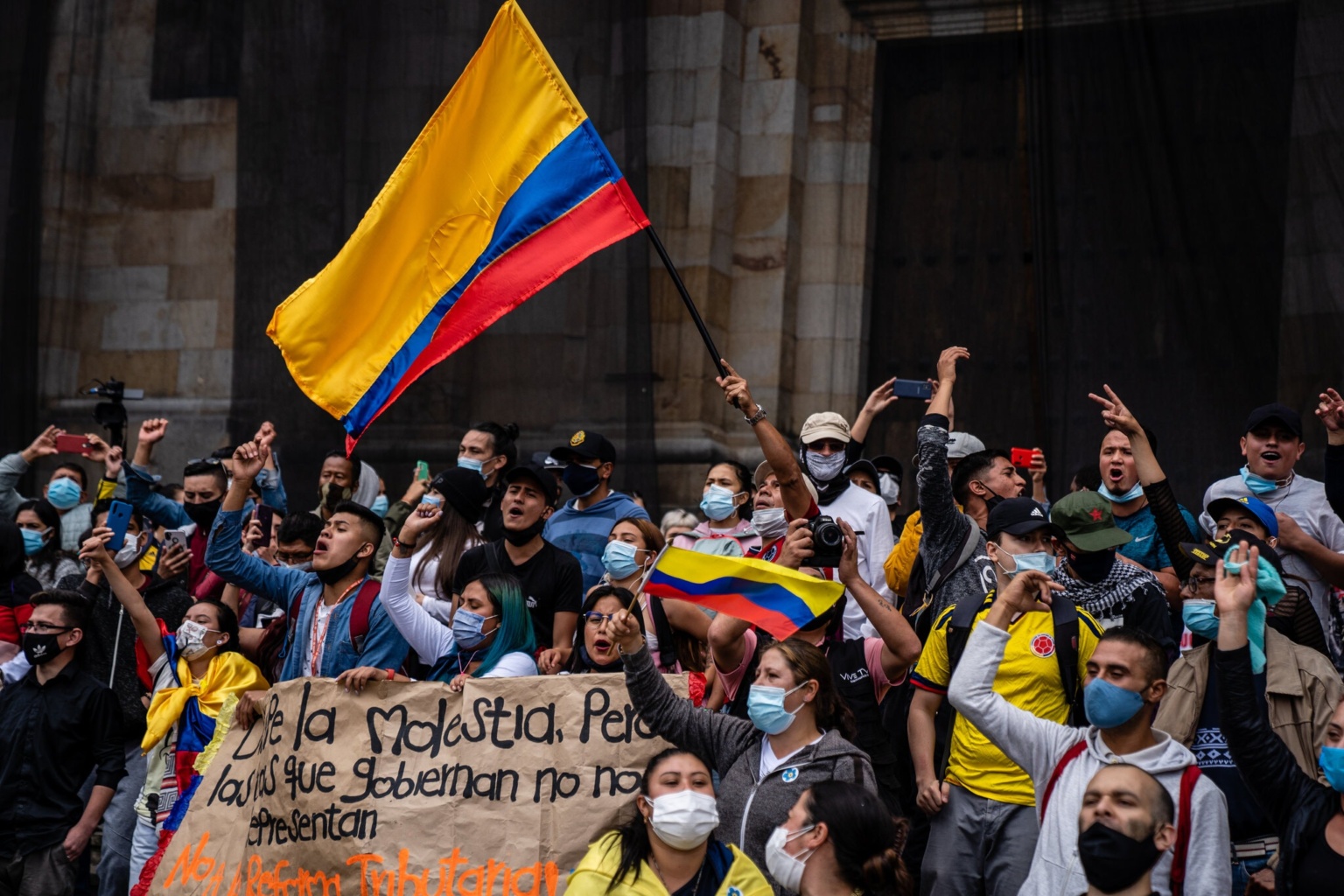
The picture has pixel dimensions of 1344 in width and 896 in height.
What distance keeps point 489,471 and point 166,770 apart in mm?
2254

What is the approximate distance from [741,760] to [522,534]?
81.9 inches

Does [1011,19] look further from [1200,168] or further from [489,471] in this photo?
[489,471]

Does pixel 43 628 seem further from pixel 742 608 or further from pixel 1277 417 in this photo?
pixel 1277 417

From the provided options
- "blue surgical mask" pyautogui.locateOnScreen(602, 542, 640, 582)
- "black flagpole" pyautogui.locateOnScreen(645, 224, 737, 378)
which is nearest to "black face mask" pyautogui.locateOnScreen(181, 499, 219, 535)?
"blue surgical mask" pyautogui.locateOnScreen(602, 542, 640, 582)

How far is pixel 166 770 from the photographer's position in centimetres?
778

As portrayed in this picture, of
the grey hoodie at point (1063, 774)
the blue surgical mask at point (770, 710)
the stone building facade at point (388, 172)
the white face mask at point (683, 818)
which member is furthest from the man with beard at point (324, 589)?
the stone building facade at point (388, 172)

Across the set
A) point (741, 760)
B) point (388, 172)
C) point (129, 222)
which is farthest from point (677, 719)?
point (129, 222)

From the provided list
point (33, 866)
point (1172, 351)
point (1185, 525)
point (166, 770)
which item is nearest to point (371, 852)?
point (166, 770)

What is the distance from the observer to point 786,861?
5.08 m

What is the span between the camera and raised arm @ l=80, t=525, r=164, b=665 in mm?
7766

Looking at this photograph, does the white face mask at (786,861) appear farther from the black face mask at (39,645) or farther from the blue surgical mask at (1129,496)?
the black face mask at (39,645)

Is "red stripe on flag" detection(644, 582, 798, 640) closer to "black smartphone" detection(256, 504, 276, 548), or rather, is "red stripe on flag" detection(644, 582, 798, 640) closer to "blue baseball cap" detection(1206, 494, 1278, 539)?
"blue baseball cap" detection(1206, 494, 1278, 539)

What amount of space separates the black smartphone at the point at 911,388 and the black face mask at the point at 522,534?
176cm

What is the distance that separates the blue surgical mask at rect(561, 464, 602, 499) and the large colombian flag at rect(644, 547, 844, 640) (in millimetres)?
2715
